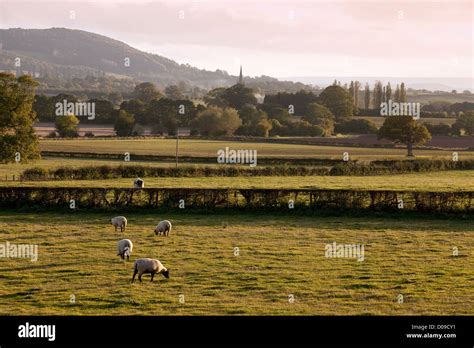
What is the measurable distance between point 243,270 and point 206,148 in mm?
69633

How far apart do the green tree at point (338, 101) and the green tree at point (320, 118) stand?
13.4 meters

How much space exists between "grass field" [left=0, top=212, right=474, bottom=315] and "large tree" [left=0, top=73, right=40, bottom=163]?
2745cm

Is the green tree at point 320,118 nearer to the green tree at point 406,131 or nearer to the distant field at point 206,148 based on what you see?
the distant field at point 206,148

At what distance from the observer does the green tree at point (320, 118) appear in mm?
122156

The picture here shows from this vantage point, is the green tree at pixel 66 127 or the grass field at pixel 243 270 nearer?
the grass field at pixel 243 270

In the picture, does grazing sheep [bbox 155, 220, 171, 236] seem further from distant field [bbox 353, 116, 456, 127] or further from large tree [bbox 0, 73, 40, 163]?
distant field [bbox 353, 116, 456, 127]

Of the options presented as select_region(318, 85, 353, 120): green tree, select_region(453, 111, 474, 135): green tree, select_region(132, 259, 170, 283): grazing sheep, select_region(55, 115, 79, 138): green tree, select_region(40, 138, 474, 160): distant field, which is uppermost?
select_region(318, 85, 353, 120): green tree

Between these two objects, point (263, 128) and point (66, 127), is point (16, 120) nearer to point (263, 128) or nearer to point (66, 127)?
point (66, 127)

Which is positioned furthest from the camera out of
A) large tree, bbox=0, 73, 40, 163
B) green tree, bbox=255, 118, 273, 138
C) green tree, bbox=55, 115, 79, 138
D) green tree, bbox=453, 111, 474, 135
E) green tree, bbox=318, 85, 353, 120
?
green tree, bbox=318, 85, 353, 120

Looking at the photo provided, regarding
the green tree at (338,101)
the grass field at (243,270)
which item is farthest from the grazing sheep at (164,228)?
the green tree at (338,101)

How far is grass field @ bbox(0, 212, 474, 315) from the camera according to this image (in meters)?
15.7

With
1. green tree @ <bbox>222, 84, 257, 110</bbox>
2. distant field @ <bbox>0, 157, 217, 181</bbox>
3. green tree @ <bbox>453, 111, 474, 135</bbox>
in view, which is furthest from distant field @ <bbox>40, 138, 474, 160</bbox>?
green tree @ <bbox>222, 84, 257, 110</bbox>
